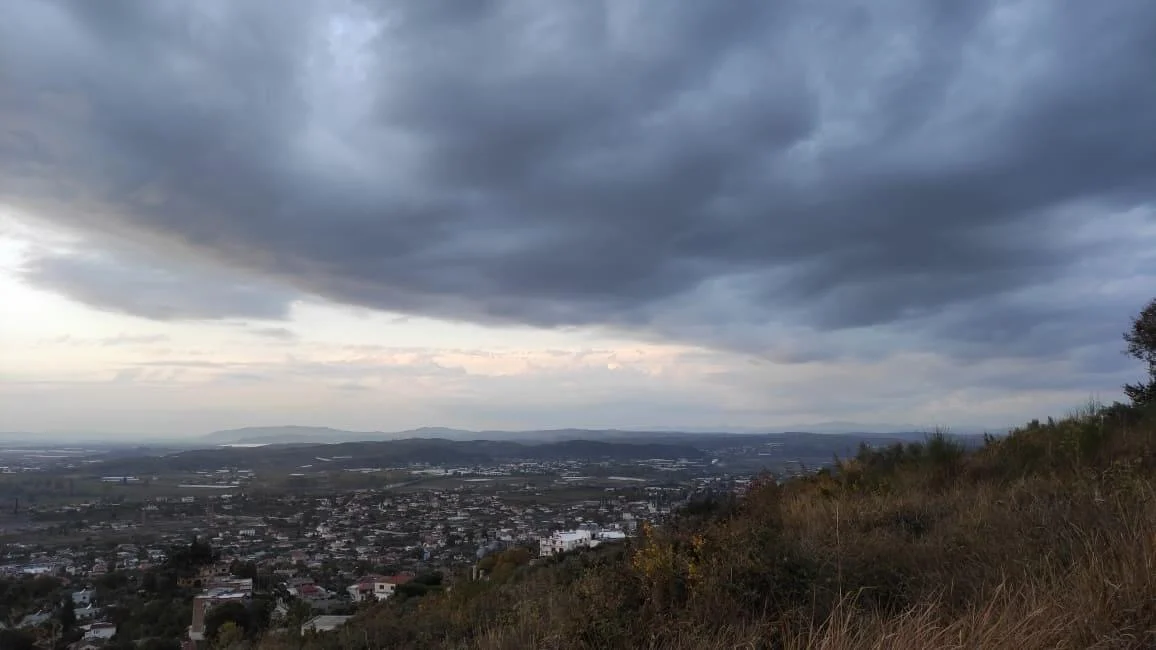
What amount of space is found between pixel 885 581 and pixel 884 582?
0.01m

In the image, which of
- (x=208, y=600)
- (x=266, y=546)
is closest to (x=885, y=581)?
(x=208, y=600)

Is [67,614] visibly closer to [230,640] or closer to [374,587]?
[374,587]

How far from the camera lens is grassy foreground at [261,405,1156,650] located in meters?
3.69

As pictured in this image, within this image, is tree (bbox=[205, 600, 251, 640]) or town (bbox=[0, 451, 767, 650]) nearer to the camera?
tree (bbox=[205, 600, 251, 640])

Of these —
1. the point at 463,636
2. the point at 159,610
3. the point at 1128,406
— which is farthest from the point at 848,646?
the point at 159,610

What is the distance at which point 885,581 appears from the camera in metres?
5.10

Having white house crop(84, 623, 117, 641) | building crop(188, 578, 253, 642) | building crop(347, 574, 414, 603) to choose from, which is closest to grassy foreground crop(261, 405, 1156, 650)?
building crop(188, 578, 253, 642)

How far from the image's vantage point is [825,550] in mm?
5578

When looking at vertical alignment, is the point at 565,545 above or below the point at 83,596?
above

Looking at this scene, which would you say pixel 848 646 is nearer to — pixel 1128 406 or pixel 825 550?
pixel 825 550

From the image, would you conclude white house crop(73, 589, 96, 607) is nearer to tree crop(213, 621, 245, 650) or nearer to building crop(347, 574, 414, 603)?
building crop(347, 574, 414, 603)

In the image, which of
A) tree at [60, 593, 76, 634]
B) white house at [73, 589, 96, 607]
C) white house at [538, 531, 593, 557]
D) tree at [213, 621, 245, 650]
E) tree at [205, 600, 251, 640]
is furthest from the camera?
white house at [73, 589, 96, 607]

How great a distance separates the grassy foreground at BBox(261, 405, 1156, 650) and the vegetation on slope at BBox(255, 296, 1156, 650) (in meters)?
0.01

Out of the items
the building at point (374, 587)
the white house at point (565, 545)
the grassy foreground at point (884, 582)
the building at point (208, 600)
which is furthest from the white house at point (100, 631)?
the grassy foreground at point (884, 582)
